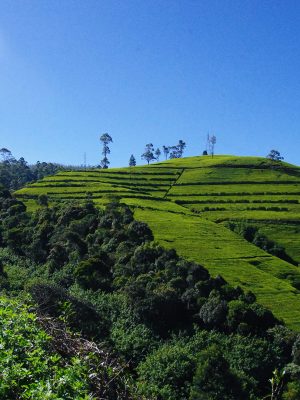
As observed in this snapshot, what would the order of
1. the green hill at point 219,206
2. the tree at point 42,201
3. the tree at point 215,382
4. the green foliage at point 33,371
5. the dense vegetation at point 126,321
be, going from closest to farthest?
the green foliage at point 33,371
the dense vegetation at point 126,321
the tree at point 215,382
the green hill at point 219,206
the tree at point 42,201

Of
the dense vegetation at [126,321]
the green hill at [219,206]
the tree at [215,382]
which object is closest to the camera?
the dense vegetation at [126,321]

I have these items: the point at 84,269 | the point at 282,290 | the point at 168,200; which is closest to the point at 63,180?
the point at 168,200

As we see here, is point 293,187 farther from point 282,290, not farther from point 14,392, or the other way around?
point 14,392

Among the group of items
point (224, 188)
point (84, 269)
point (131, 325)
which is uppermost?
point (224, 188)

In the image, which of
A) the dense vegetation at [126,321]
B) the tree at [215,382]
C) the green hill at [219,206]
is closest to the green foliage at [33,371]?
the dense vegetation at [126,321]

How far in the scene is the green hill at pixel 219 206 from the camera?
50656mm

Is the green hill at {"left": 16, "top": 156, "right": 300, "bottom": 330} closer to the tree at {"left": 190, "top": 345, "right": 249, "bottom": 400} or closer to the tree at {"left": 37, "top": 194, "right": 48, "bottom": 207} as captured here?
the tree at {"left": 37, "top": 194, "right": 48, "bottom": 207}

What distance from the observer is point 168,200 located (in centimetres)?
8144

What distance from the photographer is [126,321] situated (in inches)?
1575

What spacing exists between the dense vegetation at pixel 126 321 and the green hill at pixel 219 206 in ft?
15.2

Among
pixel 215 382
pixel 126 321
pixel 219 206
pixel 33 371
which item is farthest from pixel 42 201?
pixel 33 371

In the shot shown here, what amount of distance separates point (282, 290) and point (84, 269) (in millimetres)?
19330

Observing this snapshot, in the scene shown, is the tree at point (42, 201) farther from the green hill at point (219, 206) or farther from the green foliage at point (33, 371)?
the green foliage at point (33, 371)

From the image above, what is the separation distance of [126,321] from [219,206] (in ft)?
133
